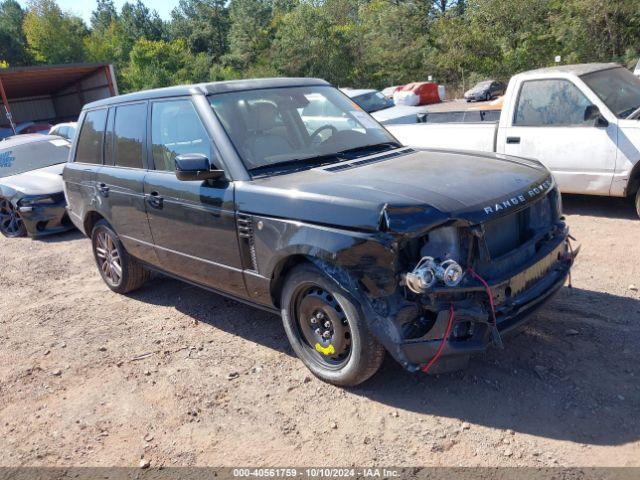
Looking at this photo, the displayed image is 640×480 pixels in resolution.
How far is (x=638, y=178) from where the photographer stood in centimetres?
621

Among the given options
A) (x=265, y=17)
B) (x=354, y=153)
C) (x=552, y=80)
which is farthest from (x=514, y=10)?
(x=354, y=153)

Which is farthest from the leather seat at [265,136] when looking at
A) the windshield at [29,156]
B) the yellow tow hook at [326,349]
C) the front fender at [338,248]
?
the windshield at [29,156]

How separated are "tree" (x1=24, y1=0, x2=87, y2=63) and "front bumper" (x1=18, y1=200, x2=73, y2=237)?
5441 centimetres

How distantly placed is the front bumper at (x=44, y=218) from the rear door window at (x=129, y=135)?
4.20 metres

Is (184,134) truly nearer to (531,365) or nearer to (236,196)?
(236,196)

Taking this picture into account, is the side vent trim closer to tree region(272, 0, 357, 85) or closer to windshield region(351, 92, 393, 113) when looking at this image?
windshield region(351, 92, 393, 113)

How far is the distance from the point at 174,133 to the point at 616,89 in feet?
17.1

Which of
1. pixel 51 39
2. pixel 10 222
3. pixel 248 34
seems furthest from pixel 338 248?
pixel 51 39

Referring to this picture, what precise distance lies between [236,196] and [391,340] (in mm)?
1455

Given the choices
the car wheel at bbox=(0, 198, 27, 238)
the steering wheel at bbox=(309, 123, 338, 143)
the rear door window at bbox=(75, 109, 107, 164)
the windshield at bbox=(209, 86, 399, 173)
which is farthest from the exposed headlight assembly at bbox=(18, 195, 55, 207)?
the steering wheel at bbox=(309, 123, 338, 143)

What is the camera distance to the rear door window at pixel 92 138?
17.8ft

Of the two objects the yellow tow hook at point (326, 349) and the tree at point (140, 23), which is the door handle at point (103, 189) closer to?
the yellow tow hook at point (326, 349)

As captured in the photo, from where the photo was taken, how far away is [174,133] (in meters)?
4.39

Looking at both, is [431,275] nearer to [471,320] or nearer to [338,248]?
[471,320]
